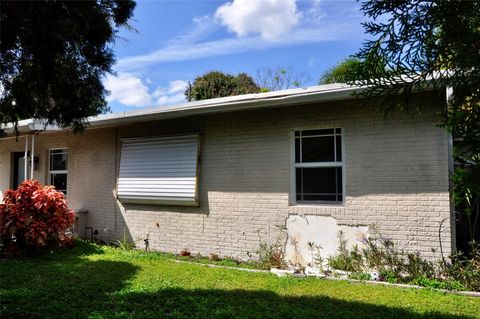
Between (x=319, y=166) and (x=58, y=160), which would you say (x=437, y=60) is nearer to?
(x=319, y=166)

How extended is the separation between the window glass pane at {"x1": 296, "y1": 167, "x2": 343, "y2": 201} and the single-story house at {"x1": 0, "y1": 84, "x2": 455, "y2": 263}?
2 cm

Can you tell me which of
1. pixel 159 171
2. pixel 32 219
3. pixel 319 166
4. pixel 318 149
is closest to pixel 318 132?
pixel 318 149

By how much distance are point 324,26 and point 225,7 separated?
3.30m

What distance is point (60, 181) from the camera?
1209 cm

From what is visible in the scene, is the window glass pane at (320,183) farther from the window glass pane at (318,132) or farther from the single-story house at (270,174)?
the window glass pane at (318,132)

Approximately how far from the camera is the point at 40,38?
390 cm

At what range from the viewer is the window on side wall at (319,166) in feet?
24.3

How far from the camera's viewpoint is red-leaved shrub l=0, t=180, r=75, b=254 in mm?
8383

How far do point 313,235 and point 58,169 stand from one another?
27.5 ft

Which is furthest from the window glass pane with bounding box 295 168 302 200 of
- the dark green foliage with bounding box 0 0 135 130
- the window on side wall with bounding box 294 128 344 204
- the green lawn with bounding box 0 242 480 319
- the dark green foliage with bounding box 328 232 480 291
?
the dark green foliage with bounding box 0 0 135 130

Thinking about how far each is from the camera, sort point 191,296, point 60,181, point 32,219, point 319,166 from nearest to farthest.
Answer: point 191,296 < point 319,166 < point 32,219 < point 60,181

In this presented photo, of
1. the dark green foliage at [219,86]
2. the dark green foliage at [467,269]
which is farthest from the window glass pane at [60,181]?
the dark green foliage at [219,86]

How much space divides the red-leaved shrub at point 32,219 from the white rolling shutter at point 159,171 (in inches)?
63.7

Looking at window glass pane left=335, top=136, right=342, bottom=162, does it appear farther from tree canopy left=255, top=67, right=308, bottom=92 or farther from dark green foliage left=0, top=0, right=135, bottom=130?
tree canopy left=255, top=67, right=308, bottom=92
